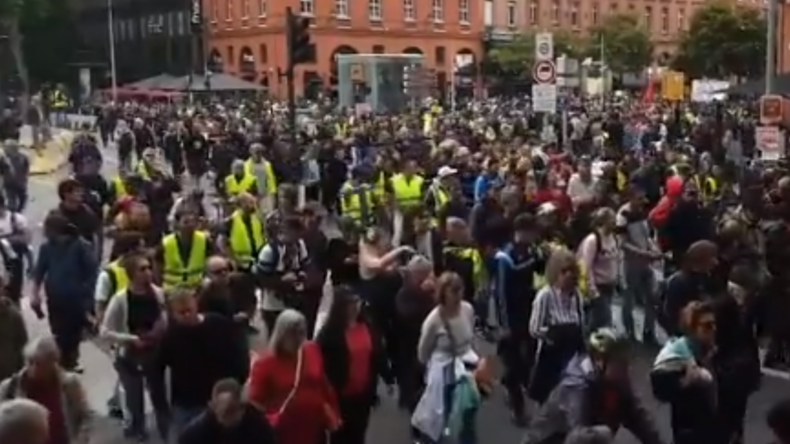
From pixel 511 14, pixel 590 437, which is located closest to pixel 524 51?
pixel 511 14

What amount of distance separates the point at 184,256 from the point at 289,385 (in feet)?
12.1

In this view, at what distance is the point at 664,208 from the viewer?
14.0 meters

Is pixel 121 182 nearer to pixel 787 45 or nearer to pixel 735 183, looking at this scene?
pixel 735 183

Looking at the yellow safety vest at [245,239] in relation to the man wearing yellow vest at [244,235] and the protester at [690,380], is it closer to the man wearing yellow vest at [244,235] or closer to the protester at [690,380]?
the man wearing yellow vest at [244,235]

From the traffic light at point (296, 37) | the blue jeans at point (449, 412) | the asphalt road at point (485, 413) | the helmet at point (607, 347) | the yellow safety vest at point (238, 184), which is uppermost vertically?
the traffic light at point (296, 37)

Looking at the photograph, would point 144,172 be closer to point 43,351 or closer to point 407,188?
point 407,188

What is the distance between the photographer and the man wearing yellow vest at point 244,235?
1231 cm

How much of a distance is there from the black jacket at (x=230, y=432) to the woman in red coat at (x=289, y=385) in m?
0.86

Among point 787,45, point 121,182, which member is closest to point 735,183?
point 121,182

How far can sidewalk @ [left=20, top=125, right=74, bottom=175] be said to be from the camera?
38938 millimetres

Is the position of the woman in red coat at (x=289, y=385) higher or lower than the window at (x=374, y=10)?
lower

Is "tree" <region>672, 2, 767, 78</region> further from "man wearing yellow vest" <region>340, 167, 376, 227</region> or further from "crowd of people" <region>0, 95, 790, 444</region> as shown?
"man wearing yellow vest" <region>340, 167, 376, 227</region>

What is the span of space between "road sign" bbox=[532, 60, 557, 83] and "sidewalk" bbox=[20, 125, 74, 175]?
21.1 metres

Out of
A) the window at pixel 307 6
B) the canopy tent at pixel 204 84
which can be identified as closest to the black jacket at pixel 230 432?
the canopy tent at pixel 204 84
